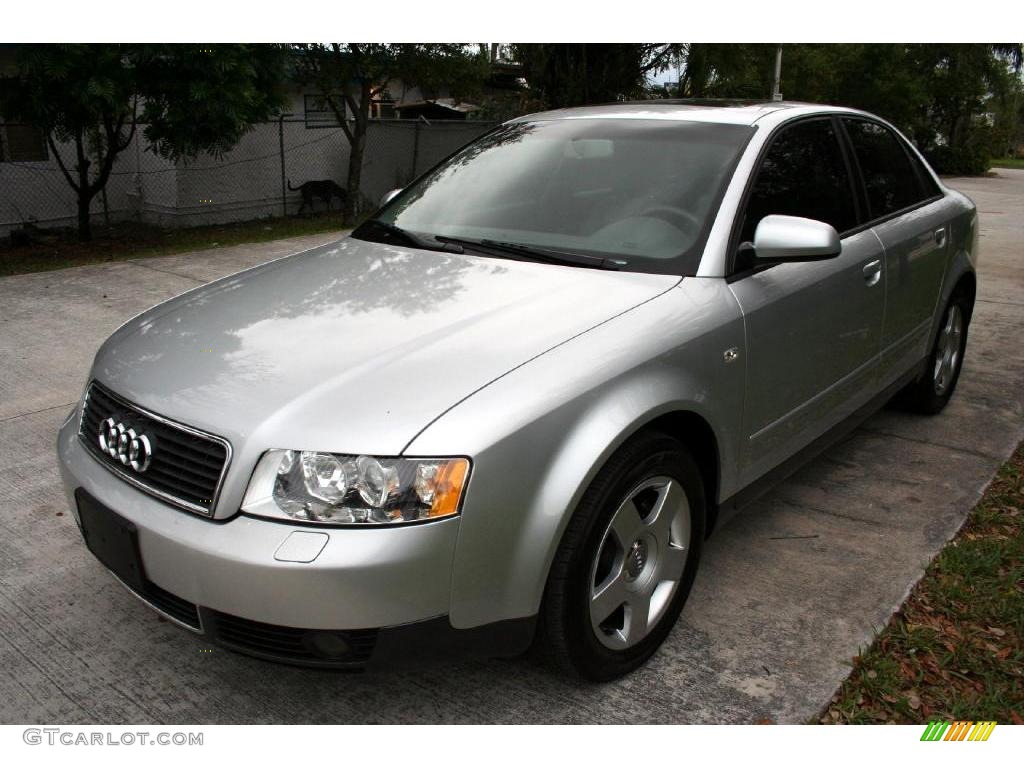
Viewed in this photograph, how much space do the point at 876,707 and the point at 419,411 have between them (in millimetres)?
1560

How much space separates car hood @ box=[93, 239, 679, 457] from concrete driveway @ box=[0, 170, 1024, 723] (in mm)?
660

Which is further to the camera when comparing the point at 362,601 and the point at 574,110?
the point at 574,110

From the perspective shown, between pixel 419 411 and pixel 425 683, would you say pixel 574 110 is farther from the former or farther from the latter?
pixel 425 683

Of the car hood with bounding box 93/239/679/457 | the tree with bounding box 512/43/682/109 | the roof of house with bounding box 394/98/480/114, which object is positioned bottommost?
the car hood with bounding box 93/239/679/457

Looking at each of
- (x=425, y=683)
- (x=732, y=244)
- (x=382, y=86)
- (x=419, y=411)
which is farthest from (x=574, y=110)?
(x=382, y=86)

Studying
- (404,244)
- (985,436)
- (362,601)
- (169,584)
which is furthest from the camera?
(985,436)

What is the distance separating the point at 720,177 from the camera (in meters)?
3.20

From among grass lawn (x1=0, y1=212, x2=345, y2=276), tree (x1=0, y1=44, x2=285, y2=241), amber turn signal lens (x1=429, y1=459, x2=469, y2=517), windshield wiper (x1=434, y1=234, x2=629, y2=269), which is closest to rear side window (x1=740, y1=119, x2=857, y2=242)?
windshield wiper (x1=434, y1=234, x2=629, y2=269)

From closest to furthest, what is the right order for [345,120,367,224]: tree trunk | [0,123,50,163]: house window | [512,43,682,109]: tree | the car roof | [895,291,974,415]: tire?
the car roof
[895,291,974,415]: tire
[0,123,50,163]: house window
[512,43,682,109]: tree
[345,120,367,224]: tree trunk

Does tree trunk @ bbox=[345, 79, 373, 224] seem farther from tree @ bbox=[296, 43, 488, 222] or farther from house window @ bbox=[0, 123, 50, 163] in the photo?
house window @ bbox=[0, 123, 50, 163]

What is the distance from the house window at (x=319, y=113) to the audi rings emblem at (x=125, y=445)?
45.3 ft

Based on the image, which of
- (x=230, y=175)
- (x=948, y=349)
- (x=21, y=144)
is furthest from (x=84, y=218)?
(x=948, y=349)

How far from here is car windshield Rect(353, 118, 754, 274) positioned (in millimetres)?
3123

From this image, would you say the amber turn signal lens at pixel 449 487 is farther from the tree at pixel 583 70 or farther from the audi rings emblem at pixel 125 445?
the tree at pixel 583 70
